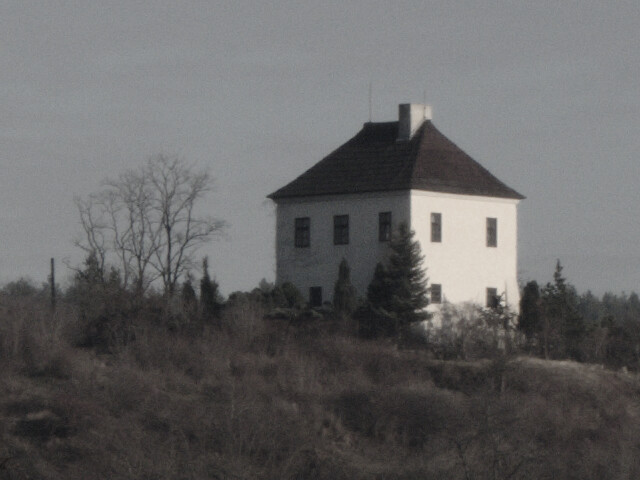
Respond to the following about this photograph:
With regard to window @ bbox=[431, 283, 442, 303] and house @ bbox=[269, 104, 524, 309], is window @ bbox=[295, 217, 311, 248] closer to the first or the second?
house @ bbox=[269, 104, 524, 309]

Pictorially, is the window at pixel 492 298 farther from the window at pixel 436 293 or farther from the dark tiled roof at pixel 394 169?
the dark tiled roof at pixel 394 169

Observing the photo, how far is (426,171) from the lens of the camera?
63.1m

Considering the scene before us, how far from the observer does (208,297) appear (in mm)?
62281

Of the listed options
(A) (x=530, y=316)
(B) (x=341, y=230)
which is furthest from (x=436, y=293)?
(B) (x=341, y=230)

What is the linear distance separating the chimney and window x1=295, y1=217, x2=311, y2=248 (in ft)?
14.9

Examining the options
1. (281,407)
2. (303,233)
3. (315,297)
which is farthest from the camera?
(303,233)

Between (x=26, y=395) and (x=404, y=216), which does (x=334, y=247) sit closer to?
(x=404, y=216)

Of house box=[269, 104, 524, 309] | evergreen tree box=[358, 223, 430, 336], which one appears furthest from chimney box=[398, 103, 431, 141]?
evergreen tree box=[358, 223, 430, 336]

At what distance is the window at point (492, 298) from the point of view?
62719mm

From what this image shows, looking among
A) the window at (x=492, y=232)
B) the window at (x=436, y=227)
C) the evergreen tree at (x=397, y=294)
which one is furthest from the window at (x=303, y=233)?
the window at (x=492, y=232)

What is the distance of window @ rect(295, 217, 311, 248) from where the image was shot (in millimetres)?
63938

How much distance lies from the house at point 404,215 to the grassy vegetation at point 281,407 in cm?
332

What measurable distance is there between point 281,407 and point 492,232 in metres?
12.2

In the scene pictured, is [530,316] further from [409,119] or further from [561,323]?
[409,119]
